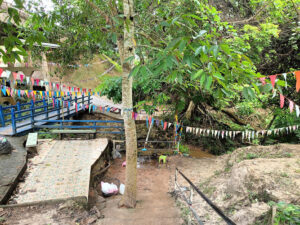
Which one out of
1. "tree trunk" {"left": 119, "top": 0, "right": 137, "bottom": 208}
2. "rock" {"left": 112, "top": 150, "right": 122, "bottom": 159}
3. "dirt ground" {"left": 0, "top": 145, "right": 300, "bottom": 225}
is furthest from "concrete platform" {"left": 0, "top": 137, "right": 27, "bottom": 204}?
"rock" {"left": 112, "top": 150, "right": 122, "bottom": 159}

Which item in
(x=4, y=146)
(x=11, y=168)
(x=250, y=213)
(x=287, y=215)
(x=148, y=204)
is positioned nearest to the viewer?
(x=287, y=215)

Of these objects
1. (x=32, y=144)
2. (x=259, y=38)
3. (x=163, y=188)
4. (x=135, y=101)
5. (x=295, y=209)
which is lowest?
(x=163, y=188)

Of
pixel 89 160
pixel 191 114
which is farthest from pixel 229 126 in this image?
pixel 89 160

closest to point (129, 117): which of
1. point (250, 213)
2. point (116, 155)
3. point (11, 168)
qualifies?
point (250, 213)

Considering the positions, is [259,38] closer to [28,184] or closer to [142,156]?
[142,156]

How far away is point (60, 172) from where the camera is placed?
5773 mm

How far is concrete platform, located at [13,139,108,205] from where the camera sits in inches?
182

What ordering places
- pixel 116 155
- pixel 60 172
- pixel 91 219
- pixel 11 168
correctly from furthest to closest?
pixel 116 155 < pixel 60 172 < pixel 11 168 < pixel 91 219

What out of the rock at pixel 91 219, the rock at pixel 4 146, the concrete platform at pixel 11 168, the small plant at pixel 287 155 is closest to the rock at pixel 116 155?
the concrete platform at pixel 11 168

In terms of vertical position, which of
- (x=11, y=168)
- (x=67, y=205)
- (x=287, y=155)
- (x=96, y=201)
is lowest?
(x=96, y=201)

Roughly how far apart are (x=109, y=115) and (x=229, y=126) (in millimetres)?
6907

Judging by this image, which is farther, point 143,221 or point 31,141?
point 31,141

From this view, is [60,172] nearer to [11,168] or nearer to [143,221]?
[11,168]

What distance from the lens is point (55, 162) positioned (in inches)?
252
